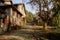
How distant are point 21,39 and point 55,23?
73.5ft

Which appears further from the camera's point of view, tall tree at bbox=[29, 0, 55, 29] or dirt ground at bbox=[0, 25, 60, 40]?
tall tree at bbox=[29, 0, 55, 29]

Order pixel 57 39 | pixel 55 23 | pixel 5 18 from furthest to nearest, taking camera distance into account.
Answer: pixel 55 23
pixel 5 18
pixel 57 39

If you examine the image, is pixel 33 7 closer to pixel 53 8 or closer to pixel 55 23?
pixel 53 8

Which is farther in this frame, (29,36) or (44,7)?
(44,7)

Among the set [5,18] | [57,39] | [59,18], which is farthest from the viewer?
[59,18]

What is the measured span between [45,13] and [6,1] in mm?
14787

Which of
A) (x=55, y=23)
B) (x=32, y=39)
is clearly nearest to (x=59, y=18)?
(x=55, y=23)

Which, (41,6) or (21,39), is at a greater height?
(41,6)

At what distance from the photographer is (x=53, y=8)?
86.1 ft

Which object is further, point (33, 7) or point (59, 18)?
point (59, 18)

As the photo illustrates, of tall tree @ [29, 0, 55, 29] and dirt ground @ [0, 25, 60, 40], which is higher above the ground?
tall tree @ [29, 0, 55, 29]

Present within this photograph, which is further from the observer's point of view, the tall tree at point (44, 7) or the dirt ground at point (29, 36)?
the tall tree at point (44, 7)

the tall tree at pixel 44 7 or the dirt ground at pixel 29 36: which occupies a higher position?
the tall tree at pixel 44 7

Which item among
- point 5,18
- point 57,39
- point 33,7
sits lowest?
point 57,39
